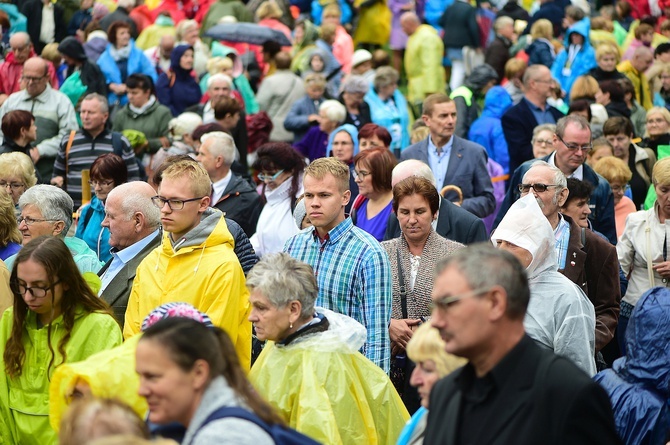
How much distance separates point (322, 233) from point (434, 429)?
2721mm

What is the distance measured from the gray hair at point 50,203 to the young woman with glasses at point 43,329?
1.62 m

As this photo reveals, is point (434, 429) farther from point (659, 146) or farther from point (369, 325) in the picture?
point (659, 146)

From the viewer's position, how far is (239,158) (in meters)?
12.8

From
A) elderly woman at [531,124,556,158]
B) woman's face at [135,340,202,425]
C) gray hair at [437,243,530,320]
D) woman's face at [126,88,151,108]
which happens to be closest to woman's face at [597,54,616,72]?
elderly woman at [531,124,556,158]

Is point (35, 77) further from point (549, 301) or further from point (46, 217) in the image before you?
point (549, 301)

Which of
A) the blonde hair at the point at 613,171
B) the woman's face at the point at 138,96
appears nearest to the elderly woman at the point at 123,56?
the woman's face at the point at 138,96

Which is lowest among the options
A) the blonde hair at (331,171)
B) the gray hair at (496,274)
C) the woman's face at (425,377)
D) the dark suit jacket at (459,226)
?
the dark suit jacket at (459,226)

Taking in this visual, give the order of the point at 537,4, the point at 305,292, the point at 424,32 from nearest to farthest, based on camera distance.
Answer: the point at 305,292 < the point at 424,32 < the point at 537,4

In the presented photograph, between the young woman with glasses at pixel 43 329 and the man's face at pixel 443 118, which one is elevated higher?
the man's face at pixel 443 118

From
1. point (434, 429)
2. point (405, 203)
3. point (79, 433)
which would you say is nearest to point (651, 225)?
point (405, 203)

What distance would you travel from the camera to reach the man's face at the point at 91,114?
10.8 metres

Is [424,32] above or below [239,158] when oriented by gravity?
above

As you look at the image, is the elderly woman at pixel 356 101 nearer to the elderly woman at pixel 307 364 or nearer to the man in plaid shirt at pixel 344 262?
the man in plaid shirt at pixel 344 262

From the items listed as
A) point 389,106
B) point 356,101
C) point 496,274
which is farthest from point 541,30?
point 496,274
